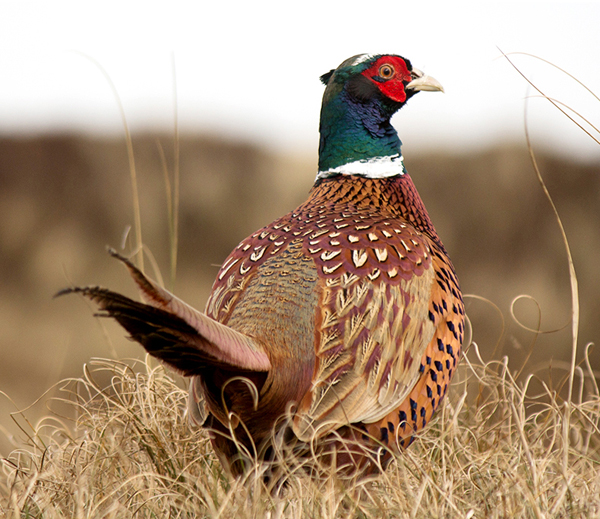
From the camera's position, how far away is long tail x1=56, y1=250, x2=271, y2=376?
1.59 m

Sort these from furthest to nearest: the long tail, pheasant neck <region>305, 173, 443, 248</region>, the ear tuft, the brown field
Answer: the brown field < the ear tuft < pheasant neck <region>305, 173, 443, 248</region> < the long tail

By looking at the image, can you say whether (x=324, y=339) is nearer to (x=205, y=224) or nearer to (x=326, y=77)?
(x=326, y=77)

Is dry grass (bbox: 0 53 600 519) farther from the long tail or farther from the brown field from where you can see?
the brown field

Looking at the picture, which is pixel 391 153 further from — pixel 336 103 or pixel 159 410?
pixel 159 410

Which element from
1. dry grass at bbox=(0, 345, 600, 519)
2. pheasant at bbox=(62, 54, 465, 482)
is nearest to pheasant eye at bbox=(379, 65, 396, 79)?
pheasant at bbox=(62, 54, 465, 482)

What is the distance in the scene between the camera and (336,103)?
2807 mm

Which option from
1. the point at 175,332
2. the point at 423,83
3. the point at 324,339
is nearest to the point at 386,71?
the point at 423,83

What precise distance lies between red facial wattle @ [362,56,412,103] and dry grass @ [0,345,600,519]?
133cm

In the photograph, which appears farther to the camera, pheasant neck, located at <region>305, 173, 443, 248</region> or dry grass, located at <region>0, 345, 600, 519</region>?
pheasant neck, located at <region>305, 173, 443, 248</region>

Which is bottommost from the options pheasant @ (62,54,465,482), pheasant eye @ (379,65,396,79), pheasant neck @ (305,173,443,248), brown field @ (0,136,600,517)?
brown field @ (0,136,600,517)

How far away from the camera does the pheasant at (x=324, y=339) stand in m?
1.93

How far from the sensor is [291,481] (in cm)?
203

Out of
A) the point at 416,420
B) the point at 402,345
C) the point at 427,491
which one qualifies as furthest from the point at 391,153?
the point at 427,491

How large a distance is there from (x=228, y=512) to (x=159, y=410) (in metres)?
0.98
